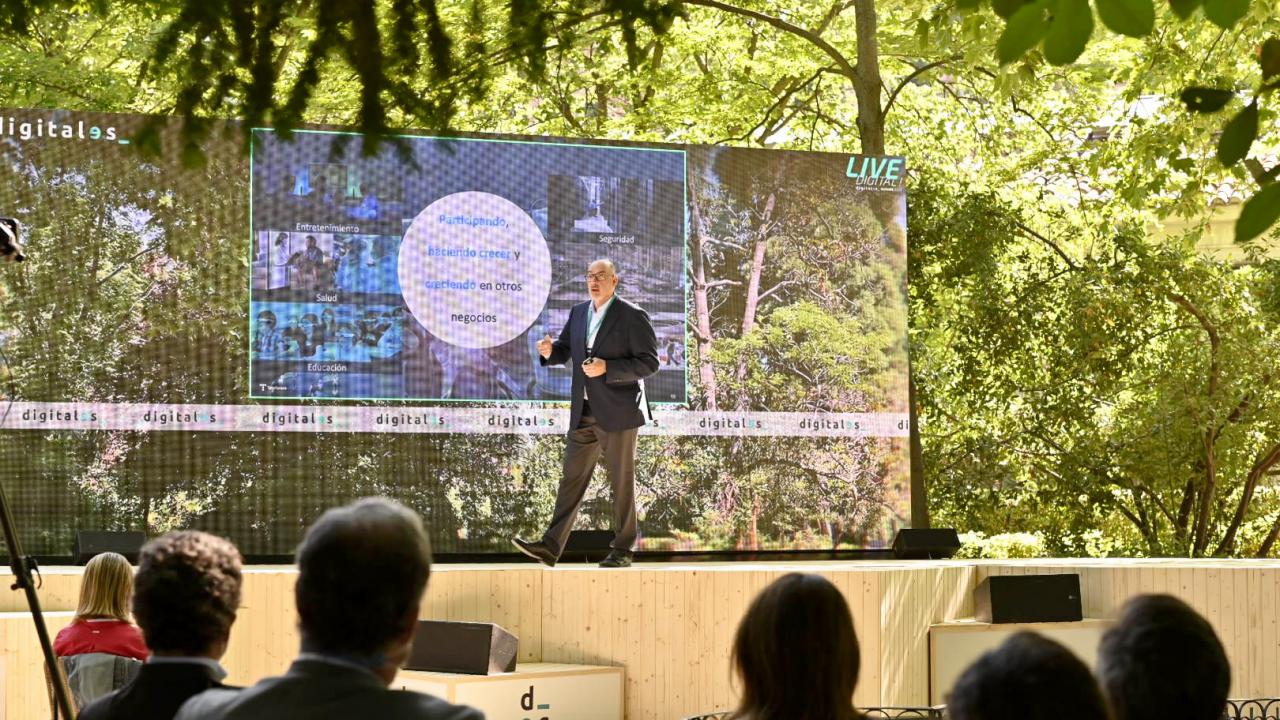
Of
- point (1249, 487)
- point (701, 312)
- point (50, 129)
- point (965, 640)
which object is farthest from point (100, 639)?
point (1249, 487)

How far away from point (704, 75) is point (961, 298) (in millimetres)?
3417

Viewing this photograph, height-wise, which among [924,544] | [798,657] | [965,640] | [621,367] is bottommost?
[965,640]

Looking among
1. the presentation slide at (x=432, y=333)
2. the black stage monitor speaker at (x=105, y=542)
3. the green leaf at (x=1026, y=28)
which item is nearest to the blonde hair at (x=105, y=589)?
the green leaf at (x=1026, y=28)

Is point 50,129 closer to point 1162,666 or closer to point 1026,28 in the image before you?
point 1026,28

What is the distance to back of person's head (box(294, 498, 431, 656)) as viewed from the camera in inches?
75.4

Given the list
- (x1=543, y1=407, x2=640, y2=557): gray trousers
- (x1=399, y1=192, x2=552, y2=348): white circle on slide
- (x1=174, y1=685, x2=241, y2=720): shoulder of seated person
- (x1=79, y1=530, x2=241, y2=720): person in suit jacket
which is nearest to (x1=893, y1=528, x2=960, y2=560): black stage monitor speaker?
(x1=543, y1=407, x2=640, y2=557): gray trousers

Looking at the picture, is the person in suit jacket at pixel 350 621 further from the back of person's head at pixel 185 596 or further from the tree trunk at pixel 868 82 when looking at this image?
the tree trunk at pixel 868 82

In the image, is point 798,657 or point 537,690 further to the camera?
point 537,690

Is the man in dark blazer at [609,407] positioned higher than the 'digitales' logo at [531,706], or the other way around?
the man in dark blazer at [609,407]

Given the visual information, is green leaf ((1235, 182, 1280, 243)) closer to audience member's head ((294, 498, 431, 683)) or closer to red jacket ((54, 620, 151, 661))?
audience member's head ((294, 498, 431, 683))

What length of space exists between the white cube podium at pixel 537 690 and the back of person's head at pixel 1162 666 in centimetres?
502

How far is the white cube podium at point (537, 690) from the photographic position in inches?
274

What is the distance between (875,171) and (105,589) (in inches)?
277

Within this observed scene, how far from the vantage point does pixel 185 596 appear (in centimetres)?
246
